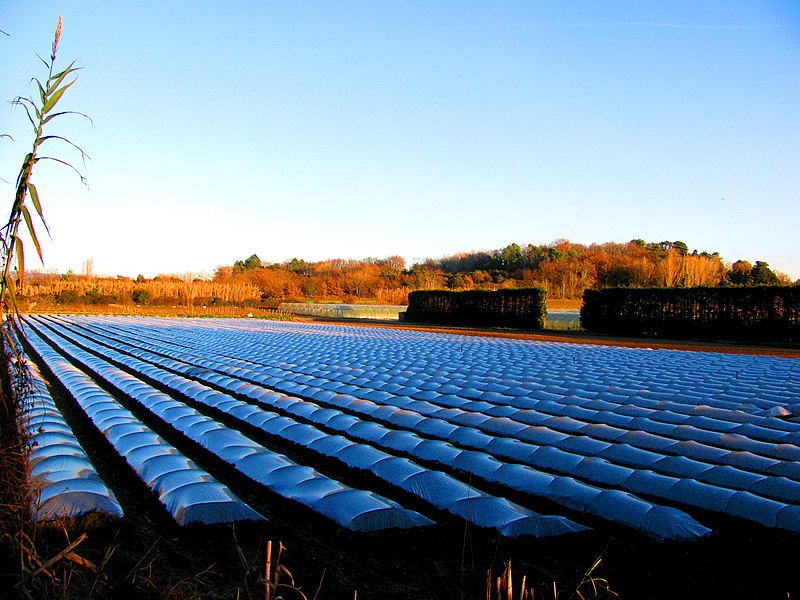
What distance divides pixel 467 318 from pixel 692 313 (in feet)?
32.9

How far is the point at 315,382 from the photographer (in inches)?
314

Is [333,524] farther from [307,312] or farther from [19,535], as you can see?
[307,312]

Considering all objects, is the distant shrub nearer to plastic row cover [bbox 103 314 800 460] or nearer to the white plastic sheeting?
the white plastic sheeting

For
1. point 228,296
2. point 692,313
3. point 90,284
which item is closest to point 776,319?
point 692,313

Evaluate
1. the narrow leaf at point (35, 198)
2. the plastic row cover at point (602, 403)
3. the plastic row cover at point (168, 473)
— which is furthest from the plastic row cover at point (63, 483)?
the plastic row cover at point (602, 403)

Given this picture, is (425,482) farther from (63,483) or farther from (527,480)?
(63,483)

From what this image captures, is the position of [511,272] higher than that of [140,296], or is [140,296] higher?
[511,272]

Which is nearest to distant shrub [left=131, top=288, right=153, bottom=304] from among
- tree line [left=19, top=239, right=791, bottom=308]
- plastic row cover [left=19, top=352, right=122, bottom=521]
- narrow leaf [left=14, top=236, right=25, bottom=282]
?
tree line [left=19, top=239, right=791, bottom=308]

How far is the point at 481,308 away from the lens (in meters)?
26.4

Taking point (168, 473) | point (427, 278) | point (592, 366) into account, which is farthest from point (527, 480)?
point (427, 278)

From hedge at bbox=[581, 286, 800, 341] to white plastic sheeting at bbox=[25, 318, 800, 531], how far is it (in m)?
6.43

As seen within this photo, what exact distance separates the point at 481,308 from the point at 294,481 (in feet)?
75.8

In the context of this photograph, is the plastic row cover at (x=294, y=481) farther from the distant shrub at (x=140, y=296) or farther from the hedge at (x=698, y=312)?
the distant shrub at (x=140, y=296)

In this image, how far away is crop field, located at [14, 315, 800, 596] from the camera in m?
3.26
